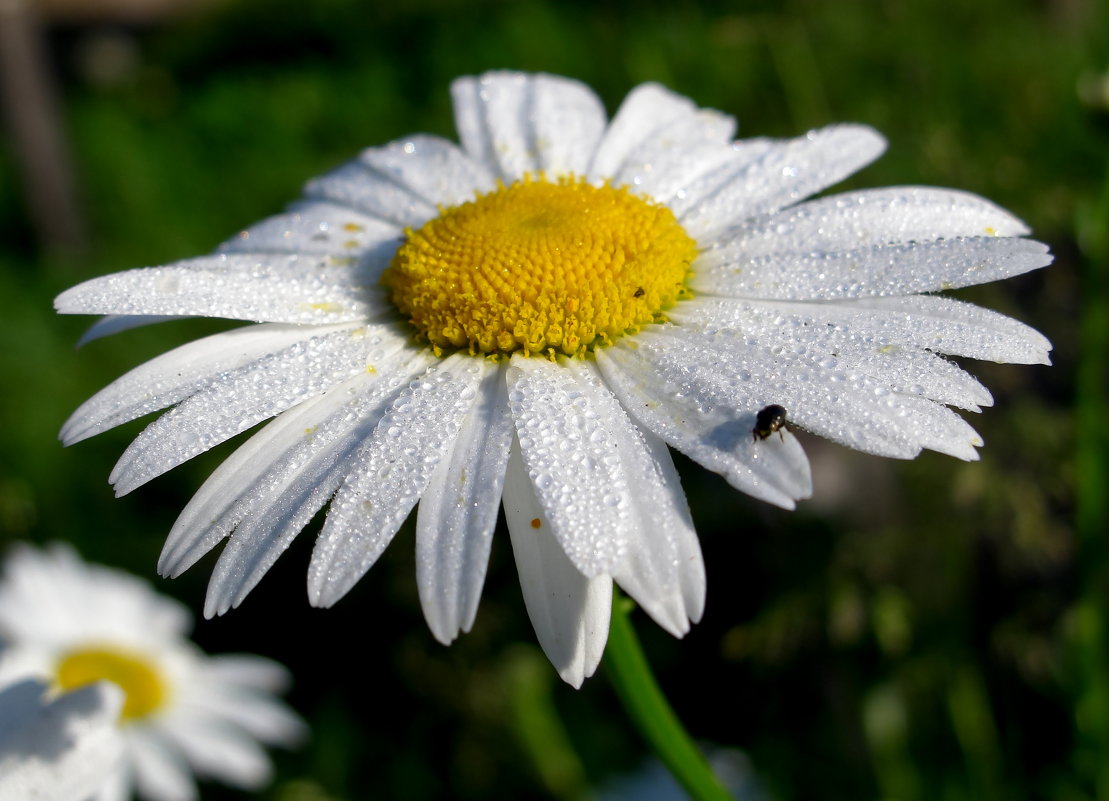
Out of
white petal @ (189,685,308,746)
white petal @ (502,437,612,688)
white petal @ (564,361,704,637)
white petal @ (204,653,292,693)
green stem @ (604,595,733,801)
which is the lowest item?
white petal @ (189,685,308,746)

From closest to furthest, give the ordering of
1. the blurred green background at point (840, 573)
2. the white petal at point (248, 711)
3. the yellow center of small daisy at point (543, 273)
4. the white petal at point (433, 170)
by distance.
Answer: the yellow center of small daisy at point (543, 273) < the white petal at point (433, 170) < the blurred green background at point (840, 573) < the white petal at point (248, 711)

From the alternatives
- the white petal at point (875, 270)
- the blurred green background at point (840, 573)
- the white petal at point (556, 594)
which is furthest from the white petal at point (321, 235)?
the blurred green background at point (840, 573)

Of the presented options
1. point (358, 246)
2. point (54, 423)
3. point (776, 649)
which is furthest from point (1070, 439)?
point (54, 423)

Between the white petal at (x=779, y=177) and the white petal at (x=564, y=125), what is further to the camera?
the white petal at (x=564, y=125)

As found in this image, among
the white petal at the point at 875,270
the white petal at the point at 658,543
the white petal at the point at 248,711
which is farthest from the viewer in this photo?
the white petal at the point at 248,711

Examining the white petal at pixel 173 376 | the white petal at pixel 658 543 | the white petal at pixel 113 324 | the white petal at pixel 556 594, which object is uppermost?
the white petal at pixel 113 324

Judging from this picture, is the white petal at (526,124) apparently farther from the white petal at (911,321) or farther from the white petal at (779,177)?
the white petal at (911,321)

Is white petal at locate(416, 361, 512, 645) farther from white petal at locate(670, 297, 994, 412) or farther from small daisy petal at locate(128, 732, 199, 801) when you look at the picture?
small daisy petal at locate(128, 732, 199, 801)

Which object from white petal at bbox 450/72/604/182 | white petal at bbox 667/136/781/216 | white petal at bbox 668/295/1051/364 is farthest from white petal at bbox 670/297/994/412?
white petal at bbox 450/72/604/182

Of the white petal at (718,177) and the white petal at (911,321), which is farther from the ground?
the white petal at (718,177)
